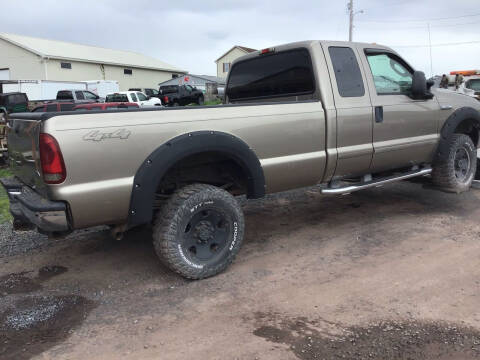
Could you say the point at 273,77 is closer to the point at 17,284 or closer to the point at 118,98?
the point at 17,284

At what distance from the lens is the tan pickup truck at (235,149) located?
296 cm

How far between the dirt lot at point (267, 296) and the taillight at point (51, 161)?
1029 millimetres

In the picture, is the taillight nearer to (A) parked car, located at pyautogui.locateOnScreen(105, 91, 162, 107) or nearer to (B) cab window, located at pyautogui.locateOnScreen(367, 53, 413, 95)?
(B) cab window, located at pyautogui.locateOnScreen(367, 53, 413, 95)

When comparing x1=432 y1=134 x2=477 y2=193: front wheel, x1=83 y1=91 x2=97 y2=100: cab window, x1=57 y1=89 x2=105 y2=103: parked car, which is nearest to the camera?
x1=432 y1=134 x2=477 y2=193: front wheel

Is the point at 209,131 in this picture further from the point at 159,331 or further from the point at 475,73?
the point at 475,73

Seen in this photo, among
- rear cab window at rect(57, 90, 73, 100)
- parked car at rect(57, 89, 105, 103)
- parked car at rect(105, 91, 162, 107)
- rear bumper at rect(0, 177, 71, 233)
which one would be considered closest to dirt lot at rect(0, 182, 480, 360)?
rear bumper at rect(0, 177, 71, 233)

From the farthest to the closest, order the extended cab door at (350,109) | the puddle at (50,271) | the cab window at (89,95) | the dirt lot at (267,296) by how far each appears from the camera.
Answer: the cab window at (89,95), the extended cab door at (350,109), the puddle at (50,271), the dirt lot at (267,296)

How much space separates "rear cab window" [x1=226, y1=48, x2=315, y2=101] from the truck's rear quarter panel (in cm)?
56

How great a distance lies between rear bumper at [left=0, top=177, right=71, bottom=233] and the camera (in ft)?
9.57

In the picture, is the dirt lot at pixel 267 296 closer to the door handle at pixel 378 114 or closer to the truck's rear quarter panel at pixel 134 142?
the truck's rear quarter panel at pixel 134 142

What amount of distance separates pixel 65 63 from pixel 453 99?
33.1 metres

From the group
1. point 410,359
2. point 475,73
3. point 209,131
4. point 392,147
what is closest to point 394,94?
point 392,147

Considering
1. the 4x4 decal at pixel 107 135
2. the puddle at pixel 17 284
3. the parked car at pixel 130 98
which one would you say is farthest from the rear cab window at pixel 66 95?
the 4x4 decal at pixel 107 135

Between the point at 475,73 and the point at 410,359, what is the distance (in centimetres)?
1294
